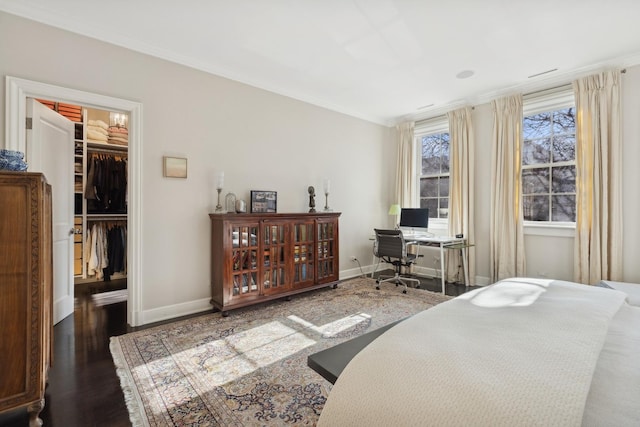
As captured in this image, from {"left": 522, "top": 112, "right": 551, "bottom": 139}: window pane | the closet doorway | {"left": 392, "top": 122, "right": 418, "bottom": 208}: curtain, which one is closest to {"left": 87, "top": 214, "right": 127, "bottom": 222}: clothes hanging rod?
the closet doorway

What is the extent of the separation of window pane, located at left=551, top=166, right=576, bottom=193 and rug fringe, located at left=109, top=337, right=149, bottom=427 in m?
4.71

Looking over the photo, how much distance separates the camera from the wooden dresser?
4.66ft

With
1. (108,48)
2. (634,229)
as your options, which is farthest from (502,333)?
(108,48)

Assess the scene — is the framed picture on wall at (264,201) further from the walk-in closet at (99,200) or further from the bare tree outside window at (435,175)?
the bare tree outside window at (435,175)

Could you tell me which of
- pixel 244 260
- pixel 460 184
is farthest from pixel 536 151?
pixel 244 260

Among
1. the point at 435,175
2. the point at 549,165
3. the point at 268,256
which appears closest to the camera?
the point at 268,256

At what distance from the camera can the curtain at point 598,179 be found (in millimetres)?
3152

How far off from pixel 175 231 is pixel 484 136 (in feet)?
14.0

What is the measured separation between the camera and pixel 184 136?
3.09 metres

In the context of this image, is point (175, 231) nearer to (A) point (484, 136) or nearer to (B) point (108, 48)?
(B) point (108, 48)

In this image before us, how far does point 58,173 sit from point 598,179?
18.6 feet

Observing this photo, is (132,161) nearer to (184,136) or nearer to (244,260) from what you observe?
(184,136)

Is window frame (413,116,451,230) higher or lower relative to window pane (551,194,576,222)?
higher

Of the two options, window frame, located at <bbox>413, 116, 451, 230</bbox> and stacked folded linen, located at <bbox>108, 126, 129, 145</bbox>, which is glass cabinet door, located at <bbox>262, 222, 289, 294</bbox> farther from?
stacked folded linen, located at <bbox>108, 126, 129, 145</bbox>
